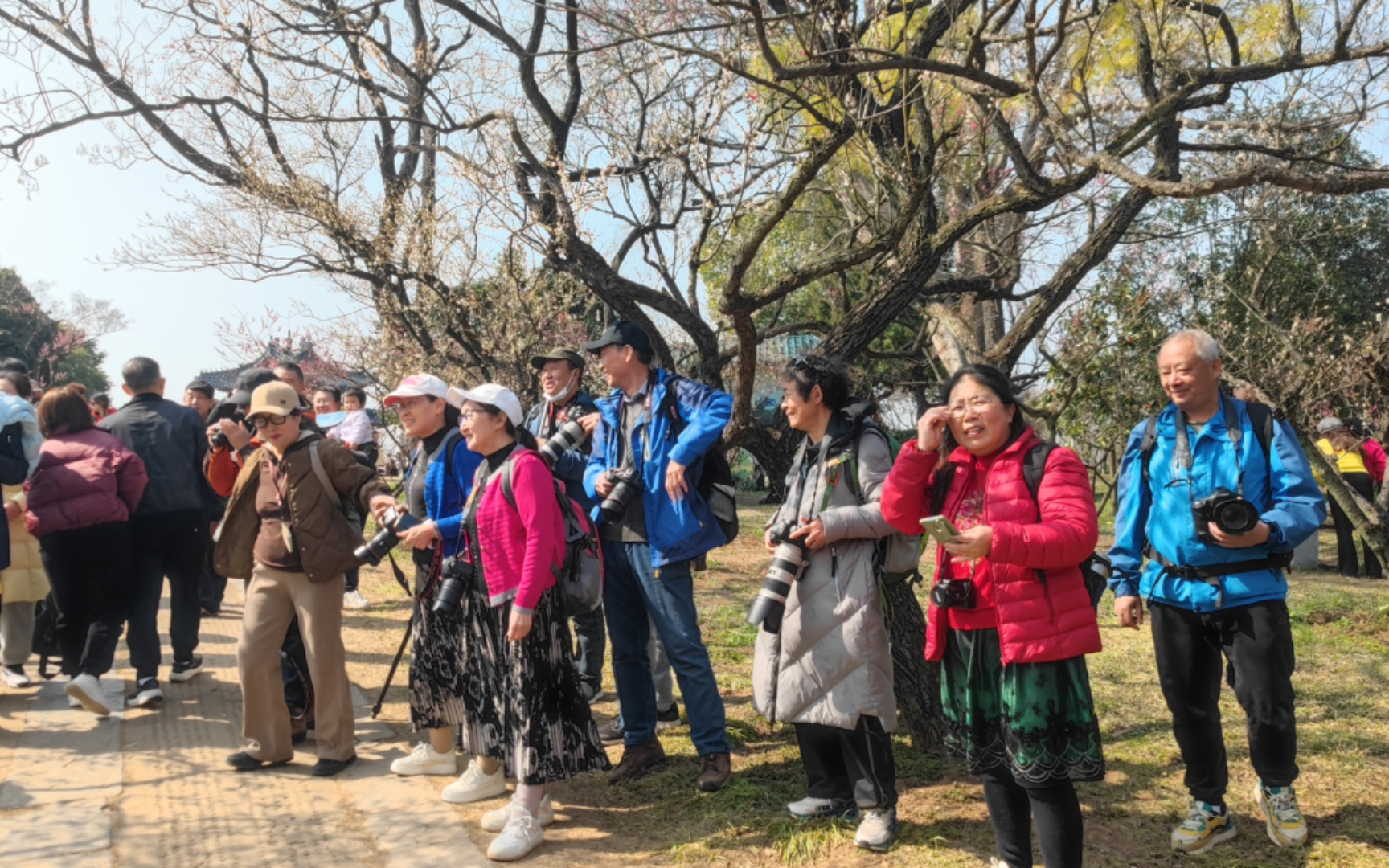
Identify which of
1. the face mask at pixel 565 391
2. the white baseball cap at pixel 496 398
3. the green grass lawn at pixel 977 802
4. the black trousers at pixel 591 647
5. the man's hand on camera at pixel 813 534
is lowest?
the green grass lawn at pixel 977 802

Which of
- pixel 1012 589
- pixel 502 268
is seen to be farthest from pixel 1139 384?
pixel 1012 589

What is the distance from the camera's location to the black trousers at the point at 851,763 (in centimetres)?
355

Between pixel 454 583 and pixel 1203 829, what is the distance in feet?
9.60

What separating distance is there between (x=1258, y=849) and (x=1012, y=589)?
5.07 ft

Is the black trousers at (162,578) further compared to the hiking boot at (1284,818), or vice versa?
the black trousers at (162,578)

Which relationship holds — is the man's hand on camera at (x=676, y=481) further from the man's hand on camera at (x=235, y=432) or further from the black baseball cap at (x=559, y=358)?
the man's hand on camera at (x=235, y=432)

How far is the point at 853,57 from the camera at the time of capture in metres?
5.29

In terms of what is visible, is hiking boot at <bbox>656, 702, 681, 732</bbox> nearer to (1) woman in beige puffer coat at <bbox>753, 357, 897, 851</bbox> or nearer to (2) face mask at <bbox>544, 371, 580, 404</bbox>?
(1) woman in beige puffer coat at <bbox>753, 357, 897, 851</bbox>

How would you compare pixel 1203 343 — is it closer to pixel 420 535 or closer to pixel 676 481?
pixel 676 481

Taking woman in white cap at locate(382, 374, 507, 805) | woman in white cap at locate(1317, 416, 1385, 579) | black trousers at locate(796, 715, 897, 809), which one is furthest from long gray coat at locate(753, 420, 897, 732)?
woman in white cap at locate(1317, 416, 1385, 579)

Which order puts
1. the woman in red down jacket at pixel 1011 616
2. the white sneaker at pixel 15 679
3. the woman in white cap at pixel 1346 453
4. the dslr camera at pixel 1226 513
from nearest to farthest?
the woman in red down jacket at pixel 1011 616 → the dslr camera at pixel 1226 513 → the white sneaker at pixel 15 679 → the woman in white cap at pixel 1346 453

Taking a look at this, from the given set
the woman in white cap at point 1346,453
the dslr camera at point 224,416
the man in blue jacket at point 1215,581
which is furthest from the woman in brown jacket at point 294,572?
the woman in white cap at point 1346,453

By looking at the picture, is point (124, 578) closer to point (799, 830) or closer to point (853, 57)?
point (799, 830)

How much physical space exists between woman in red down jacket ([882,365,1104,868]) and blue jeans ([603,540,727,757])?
1.33 metres
